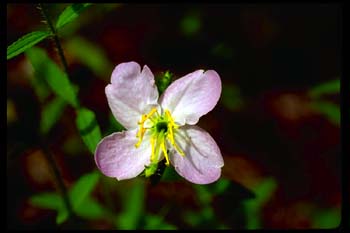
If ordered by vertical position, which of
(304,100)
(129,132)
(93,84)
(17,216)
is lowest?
(304,100)

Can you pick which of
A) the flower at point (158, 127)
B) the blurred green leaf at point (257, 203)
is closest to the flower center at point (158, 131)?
the flower at point (158, 127)

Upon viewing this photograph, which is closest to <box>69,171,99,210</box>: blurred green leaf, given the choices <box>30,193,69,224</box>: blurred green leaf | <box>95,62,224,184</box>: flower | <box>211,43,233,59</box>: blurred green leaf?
<box>30,193,69,224</box>: blurred green leaf

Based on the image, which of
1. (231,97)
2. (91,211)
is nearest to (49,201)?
(91,211)

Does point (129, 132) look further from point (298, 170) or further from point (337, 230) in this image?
point (298, 170)

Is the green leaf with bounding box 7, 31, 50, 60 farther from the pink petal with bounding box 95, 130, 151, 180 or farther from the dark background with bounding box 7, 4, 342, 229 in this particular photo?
the dark background with bounding box 7, 4, 342, 229

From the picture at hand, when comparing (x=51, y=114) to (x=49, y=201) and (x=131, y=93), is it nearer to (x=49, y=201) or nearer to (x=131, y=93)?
(x=49, y=201)

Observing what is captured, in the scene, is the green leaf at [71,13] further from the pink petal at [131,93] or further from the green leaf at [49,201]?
the green leaf at [49,201]

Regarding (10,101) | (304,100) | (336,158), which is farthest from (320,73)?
(10,101)

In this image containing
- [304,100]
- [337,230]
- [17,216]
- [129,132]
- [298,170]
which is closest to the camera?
[129,132]
